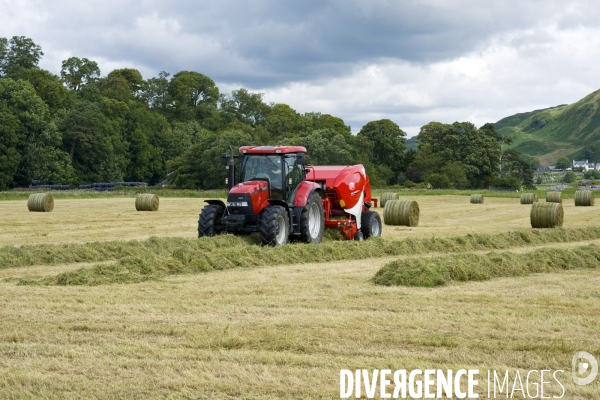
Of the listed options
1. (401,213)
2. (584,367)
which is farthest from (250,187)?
(584,367)

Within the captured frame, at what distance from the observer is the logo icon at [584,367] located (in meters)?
5.74

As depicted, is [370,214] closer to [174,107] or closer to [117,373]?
[117,373]

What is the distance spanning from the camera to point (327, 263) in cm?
1376

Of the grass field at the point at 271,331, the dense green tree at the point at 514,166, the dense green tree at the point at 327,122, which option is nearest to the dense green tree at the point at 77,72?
the dense green tree at the point at 327,122

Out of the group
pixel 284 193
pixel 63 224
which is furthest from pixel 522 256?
pixel 63 224

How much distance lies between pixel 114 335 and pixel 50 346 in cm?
66

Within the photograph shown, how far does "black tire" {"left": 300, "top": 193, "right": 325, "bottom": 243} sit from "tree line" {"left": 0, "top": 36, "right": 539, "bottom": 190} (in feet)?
148

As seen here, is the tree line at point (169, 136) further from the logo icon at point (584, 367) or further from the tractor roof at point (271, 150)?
the logo icon at point (584, 367)

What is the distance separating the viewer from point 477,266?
1170 centimetres

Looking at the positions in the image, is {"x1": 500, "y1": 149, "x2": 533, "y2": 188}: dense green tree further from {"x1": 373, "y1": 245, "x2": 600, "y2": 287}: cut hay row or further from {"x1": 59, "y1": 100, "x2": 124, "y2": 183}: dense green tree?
{"x1": 373, "y1": 245, "x2": 600, "y2": 287}: cut hay row

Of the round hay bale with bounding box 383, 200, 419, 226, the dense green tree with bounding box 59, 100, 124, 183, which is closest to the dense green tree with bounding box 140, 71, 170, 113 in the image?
the dense green tree with bounding box 59, 100, 124, 183

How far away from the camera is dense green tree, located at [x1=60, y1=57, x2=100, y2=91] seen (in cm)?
8969

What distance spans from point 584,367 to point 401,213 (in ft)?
54.9

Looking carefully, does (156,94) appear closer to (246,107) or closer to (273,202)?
(246,107)
